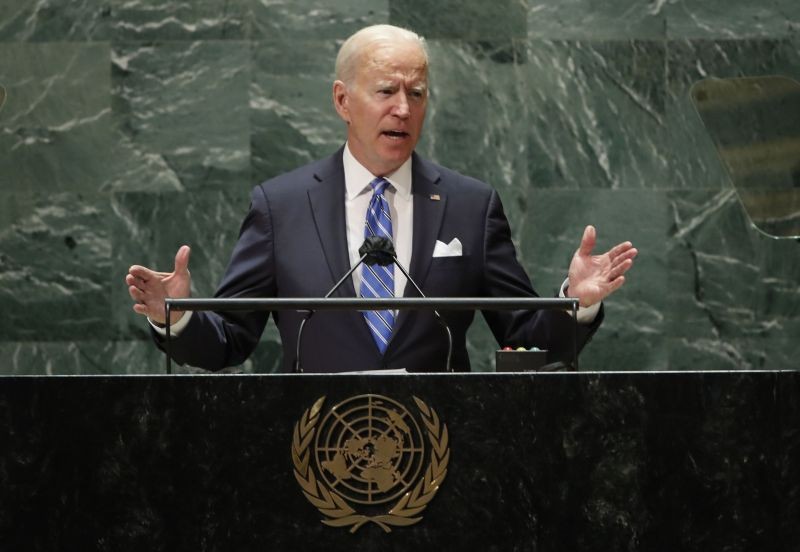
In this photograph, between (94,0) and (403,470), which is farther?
(94,0)

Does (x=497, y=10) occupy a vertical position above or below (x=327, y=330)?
above

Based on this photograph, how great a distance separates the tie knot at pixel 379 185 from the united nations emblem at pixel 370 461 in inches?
58.4

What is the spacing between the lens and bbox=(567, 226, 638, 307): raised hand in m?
3.04

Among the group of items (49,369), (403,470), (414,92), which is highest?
(414,92)

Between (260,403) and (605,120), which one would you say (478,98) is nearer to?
A: (605,120)

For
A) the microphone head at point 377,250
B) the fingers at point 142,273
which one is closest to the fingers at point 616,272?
the microphone head at point 377,250

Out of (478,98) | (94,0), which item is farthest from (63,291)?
(478,98)

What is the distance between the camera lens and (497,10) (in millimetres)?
5543

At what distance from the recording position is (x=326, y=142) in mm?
5562

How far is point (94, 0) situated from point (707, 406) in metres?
3.89

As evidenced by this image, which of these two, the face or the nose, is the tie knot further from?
the nose

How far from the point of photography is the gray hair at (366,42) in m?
3.81

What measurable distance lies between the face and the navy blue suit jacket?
0.12m

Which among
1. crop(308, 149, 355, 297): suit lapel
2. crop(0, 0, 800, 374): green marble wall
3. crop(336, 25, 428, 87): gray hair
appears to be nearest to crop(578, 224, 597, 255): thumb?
crop(308, 149, 355, 297): suit lapel
